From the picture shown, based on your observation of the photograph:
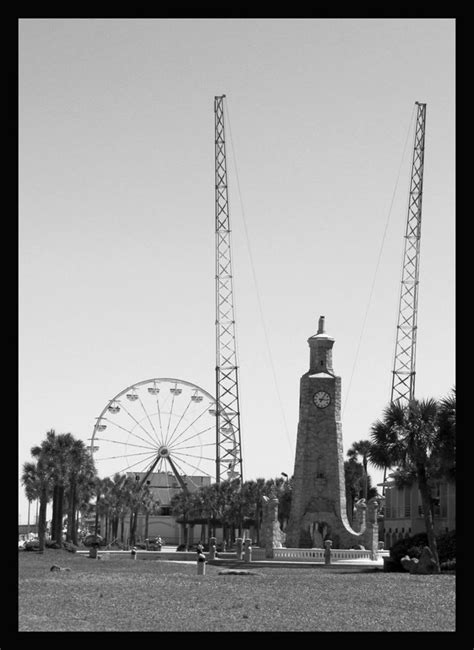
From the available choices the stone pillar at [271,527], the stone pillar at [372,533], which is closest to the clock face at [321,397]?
the stone pillar at [271,527]

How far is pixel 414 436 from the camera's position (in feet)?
181

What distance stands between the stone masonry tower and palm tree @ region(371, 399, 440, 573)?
90.1 feet

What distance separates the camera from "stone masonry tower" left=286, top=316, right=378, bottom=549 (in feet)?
277

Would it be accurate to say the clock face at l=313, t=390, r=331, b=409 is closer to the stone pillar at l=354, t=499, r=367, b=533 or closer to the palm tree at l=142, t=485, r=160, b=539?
the stone pillar at l=354, t=499, r=367, b=533

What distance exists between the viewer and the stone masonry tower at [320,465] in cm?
8450

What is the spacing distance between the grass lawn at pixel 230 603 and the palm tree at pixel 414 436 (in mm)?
8289

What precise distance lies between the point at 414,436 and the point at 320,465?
3028cm

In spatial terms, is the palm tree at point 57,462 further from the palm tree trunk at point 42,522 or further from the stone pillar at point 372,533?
the stone pillar at point 372,533

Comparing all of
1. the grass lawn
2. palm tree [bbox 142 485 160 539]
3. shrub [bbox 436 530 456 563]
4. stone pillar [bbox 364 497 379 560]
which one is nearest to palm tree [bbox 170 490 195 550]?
palm tree [bbox 142 485 160 539]

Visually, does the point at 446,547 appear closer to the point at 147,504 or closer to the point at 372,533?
the point at 372,533
